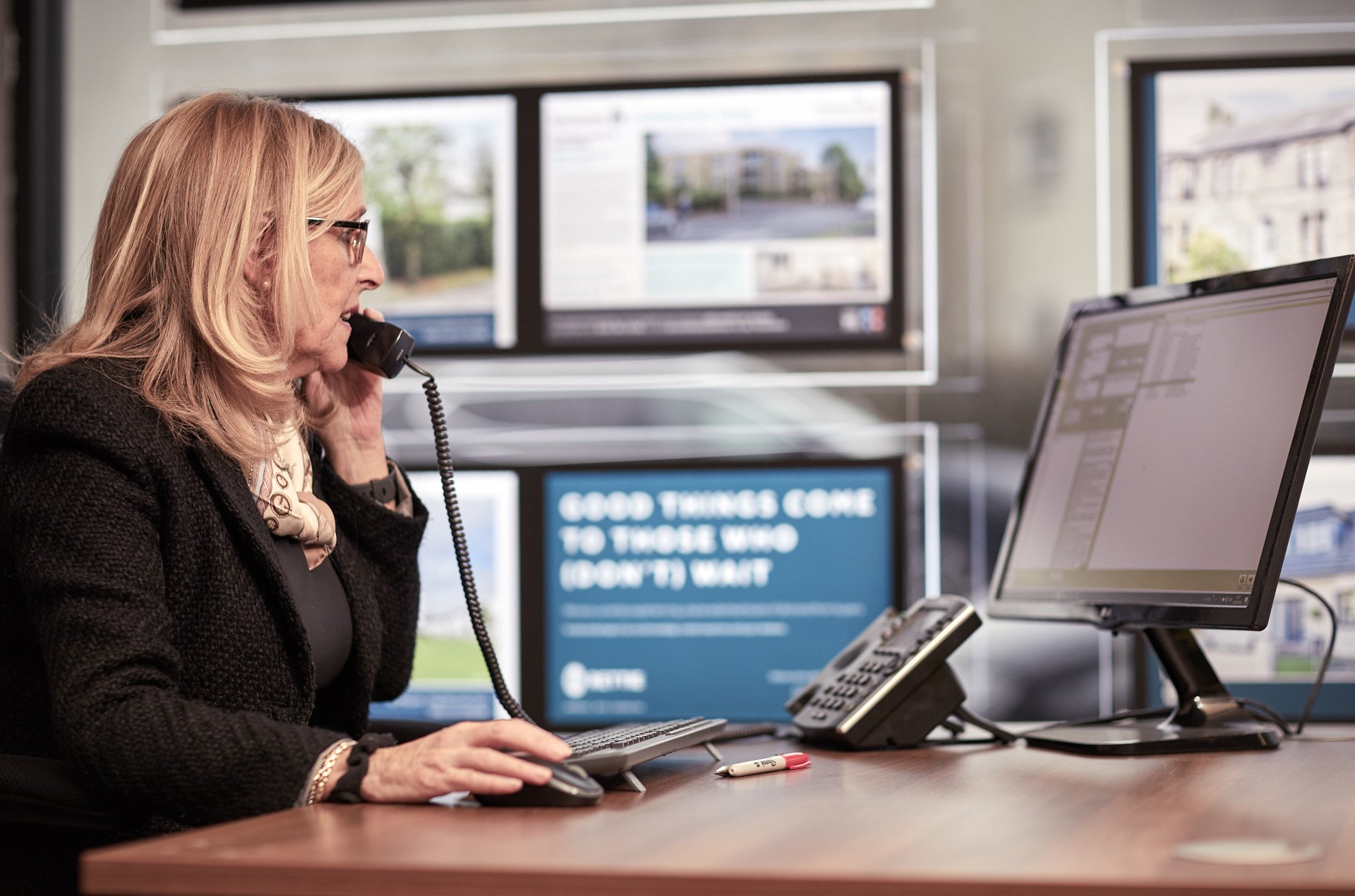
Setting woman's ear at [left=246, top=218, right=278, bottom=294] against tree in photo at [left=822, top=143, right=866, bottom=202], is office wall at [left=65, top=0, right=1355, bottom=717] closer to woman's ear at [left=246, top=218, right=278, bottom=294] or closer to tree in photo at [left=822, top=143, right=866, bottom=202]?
tree in photo at [left=822, top=143, right=866, bottom=202]

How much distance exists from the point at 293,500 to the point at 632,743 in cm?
54

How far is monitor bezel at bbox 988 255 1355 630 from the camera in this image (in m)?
1.46

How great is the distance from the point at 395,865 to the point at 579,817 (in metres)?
0.24

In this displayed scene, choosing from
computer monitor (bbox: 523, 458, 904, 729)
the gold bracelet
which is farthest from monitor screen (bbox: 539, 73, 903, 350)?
the gold bracelet

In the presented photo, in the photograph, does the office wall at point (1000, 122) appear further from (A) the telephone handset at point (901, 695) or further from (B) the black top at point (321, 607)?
A: (B) the black top at point (321, 607)

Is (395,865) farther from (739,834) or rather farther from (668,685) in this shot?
(668,685)

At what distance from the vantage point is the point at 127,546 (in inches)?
50.4

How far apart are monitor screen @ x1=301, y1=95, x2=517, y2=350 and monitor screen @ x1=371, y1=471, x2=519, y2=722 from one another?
1.07 feet

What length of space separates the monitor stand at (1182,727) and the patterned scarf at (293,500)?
3.09 ft

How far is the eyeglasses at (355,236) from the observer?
5.47 ft

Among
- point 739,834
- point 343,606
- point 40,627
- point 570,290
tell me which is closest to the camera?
point 739,834

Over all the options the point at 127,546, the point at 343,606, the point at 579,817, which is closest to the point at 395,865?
the point at 579,817

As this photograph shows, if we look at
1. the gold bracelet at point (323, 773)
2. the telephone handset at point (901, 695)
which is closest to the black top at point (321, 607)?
the gold bracelet at point (323, 773)

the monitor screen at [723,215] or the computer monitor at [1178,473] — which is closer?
the computer monitor at [1178,473]
